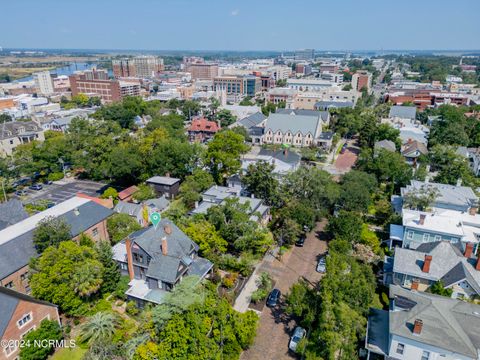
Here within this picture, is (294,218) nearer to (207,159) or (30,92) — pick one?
(207,159)

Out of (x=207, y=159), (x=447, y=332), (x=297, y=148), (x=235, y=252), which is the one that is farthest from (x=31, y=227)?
(x=297, y=148)

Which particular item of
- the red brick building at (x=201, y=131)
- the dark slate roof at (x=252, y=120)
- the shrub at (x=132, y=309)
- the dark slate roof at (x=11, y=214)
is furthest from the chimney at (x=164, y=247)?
the dark slate roof at (x=252, y=120)

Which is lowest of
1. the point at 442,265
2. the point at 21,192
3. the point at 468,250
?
the point at 21,192

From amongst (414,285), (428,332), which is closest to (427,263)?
(414,285)

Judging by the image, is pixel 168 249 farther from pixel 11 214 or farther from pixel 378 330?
pixel 11 214

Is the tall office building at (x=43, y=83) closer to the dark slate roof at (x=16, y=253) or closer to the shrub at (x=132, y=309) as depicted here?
the dark slate roof at (x=16, y=253)

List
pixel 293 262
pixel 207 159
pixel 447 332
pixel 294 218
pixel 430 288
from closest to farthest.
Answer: pixel 447 332, pixel 430 288, pixel 293 262, pixel 294 218, pixel 207 159
